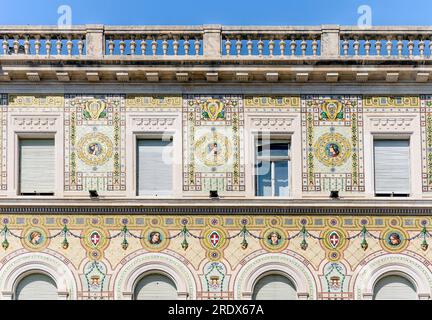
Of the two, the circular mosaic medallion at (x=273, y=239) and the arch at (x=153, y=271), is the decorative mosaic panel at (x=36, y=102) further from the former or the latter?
the circular mosaic medallion at (x=273, y=239)

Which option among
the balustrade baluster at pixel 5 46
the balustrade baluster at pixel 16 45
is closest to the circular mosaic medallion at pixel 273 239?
the balustrade baluster at pixel 16 45

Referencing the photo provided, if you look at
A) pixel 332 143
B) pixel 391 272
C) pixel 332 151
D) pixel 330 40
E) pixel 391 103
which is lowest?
pixel 391 272

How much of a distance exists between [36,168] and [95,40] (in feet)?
12.3

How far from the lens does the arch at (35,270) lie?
3512cm

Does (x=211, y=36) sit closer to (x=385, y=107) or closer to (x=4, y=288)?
(x=385, y=107)

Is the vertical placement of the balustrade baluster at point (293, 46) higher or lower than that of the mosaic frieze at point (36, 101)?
higher

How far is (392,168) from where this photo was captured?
36.1m

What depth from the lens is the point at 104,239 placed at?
35.2 metres

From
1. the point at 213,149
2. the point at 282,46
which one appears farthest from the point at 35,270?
the point at 282,46

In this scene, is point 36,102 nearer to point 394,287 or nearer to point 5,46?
point 5,46

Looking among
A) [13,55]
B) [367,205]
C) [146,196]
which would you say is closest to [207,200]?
[146,196]

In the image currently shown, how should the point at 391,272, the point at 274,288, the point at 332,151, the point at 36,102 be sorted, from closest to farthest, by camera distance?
the point at 391,272 < the point at 274,288 < the point at 332,151 < the point at 36,102

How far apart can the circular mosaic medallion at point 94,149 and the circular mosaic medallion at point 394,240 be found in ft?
24.5

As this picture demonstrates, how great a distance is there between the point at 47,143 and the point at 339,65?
796 cm
